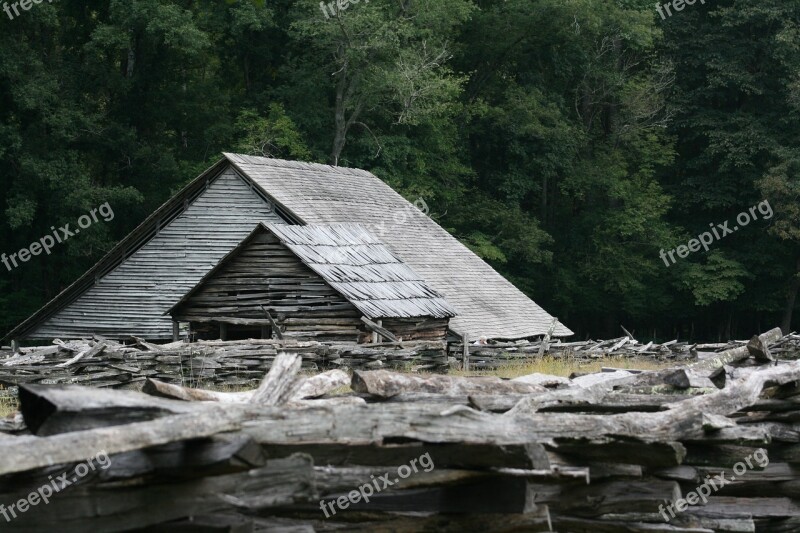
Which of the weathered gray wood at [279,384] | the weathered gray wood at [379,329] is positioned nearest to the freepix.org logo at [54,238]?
the weathered gray wood at [379,329]

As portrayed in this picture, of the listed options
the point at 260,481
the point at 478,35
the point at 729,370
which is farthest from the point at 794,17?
the point at 260,481

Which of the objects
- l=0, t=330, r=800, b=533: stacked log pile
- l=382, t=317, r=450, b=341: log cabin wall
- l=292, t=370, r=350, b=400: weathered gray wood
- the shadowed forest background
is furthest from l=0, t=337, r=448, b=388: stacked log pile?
the shadowed forest background

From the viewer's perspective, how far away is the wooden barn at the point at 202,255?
3070 centimetres

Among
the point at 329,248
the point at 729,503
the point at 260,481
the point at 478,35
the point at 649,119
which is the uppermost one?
the point at 478,35

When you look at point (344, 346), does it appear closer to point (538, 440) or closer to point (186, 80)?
point (538, 440)

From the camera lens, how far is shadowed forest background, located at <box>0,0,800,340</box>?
128 ft

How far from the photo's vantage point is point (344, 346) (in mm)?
21984

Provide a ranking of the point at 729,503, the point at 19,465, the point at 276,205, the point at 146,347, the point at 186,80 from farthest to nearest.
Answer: the point at 186,80, the point at 276,205, the point at 146,347, the point at 729,503, the point at 19,465

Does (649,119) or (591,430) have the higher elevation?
(649,119)

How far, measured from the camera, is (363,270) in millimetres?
26312

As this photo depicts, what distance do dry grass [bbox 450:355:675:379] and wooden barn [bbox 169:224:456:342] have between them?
1.99m

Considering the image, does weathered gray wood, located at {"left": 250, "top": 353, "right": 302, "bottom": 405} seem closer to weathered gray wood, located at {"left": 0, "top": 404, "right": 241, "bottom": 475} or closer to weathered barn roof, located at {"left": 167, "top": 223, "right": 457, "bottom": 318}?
weathered gray wood, located at {"left": 0, "top": 404, "right": 241, "bottom": 475}

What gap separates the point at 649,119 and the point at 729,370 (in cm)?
4278

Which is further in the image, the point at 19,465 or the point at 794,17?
the point at 794,17
